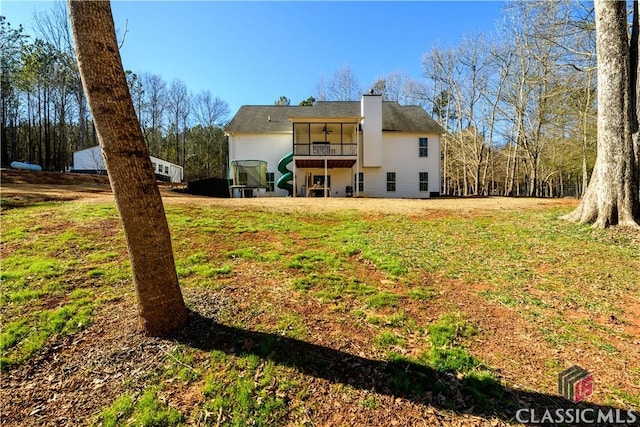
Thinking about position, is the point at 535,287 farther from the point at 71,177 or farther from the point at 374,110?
the point at 71,177

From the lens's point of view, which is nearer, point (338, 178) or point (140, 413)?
point (140, 413)

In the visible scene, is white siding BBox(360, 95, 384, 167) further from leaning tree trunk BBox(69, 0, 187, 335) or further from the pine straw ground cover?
leaning tree trunk BBox(69, 0, 187, 335)

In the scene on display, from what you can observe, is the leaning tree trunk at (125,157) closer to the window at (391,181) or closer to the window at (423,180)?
the window at (391,181)

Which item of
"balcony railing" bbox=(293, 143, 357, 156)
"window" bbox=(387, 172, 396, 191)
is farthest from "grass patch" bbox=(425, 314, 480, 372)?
"window" bbox=(387, 172, 396, 191)

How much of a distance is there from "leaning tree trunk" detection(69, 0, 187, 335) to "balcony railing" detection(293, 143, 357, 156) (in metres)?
15.7

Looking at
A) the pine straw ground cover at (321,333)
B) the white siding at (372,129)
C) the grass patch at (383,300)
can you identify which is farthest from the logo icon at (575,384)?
the white siding at (372,129)

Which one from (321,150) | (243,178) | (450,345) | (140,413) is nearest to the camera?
(140,413)

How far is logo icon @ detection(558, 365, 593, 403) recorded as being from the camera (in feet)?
7.95

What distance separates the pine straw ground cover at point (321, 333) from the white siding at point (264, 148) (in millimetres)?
14674

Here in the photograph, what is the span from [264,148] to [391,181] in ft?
29.1

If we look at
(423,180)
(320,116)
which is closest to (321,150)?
(320,116)

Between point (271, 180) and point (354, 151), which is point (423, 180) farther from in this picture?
point (271, 180)

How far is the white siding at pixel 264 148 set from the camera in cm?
1997

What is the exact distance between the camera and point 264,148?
65.9ft
